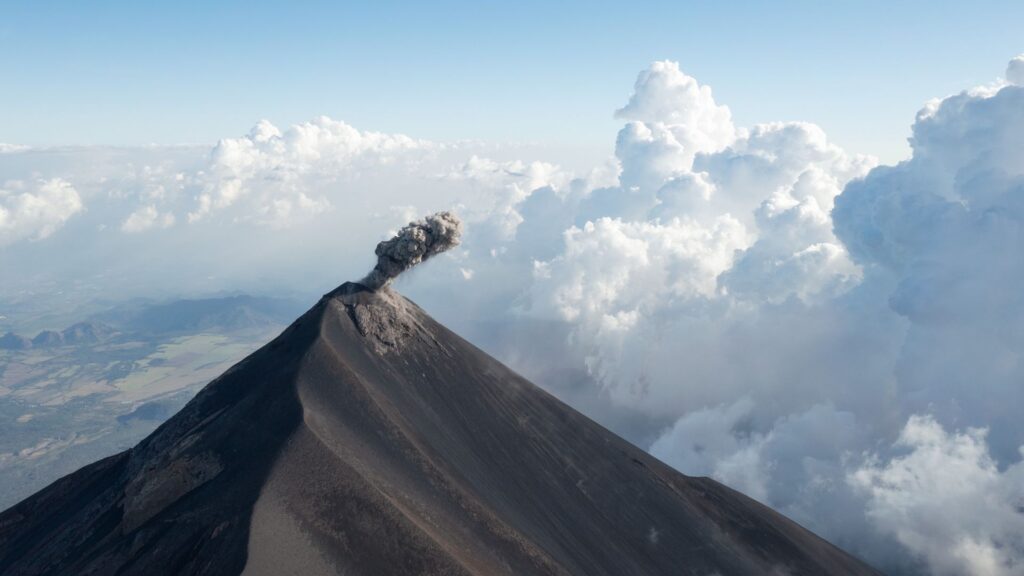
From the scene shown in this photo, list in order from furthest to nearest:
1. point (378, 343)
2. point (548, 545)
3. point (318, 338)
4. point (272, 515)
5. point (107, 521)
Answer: point (378, 343), point (318, 338), point (548, 545), point (107, 521), point (272, 515)

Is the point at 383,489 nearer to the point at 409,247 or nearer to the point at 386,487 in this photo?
the point at 386,487

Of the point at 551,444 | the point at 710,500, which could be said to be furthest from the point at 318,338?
the point at 710,500

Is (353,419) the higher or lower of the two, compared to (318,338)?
lower

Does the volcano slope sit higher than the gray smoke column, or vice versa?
the gray smoke column

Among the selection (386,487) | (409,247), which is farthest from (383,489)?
(409,247)

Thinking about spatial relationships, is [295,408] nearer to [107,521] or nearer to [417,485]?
[417,485]
